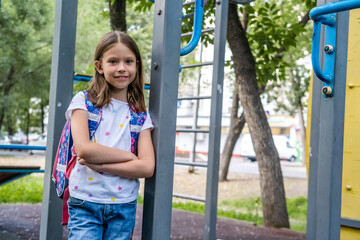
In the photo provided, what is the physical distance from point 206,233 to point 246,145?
2257 cm

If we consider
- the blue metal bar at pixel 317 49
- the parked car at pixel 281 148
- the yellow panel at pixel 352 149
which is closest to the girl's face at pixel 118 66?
the blue metal bar at pixel 317 49

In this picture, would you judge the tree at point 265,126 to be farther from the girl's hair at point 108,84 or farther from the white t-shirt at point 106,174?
the white t-shirt at point 106,174

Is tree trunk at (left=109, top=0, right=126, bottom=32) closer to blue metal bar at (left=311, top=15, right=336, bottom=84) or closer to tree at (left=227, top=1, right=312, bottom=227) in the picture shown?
tree at (left=227, top=1, right=312, bottom=227)

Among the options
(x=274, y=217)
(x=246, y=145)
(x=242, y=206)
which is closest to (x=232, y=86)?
(x=242, y=206)

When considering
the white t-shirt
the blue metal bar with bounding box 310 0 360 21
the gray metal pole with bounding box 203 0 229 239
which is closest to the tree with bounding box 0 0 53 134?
the gray metal pole with bounding box 203 0 229 239

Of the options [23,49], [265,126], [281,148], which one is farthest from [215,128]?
[281,148]

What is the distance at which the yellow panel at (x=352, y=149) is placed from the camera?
2.16m

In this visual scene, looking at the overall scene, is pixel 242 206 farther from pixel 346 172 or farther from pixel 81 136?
pixel 81 136

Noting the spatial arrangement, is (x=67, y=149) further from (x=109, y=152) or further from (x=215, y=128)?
(x=215, y=128)

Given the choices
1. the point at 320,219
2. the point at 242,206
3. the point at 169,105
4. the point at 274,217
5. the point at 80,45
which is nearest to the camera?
the point at 169,105

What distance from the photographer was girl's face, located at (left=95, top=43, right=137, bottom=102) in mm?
1599

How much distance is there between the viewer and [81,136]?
4.90ft

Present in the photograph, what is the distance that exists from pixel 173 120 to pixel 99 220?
0.46 m

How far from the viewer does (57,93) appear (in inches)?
65.4
